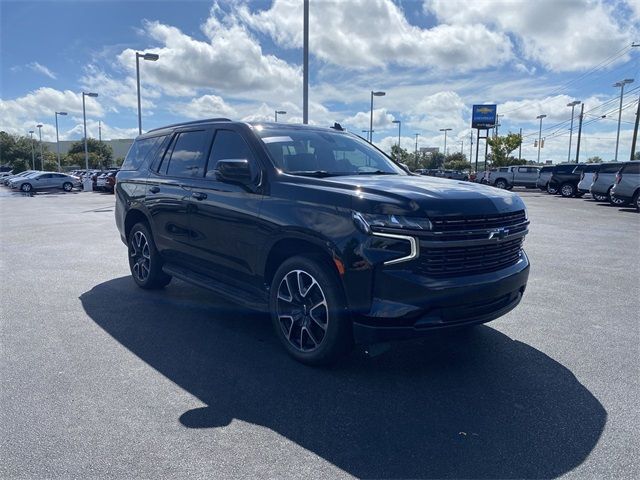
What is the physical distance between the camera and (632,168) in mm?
19203

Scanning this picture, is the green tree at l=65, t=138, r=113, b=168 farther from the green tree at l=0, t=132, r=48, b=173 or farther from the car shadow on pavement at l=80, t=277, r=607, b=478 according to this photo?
the car shadow on pavement at l=80, t=277, r=607, b=478

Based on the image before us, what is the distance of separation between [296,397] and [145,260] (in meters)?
3.66

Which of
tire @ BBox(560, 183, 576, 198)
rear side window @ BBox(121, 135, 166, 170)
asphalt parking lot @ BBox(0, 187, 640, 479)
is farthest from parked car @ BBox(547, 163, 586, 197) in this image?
rear side window @ BBox(121, 135, 166, 170)

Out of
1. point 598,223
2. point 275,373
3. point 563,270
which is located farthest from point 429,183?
point 598,223

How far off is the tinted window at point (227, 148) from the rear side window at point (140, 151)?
54.5 inches

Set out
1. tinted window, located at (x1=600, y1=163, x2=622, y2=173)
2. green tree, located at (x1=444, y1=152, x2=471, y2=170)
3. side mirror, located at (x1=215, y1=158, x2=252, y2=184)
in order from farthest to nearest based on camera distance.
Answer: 1. green tree, located at (x1=444, y1=152, x2=471, y2=170)
2. tinted window, located at (x1=600, y1=163, x2=622, y2=173)
3. side mirror, located at (x1=215, y1=158, x2=252, y2=184)

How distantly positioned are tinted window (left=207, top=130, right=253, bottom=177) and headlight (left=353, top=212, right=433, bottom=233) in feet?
5.13

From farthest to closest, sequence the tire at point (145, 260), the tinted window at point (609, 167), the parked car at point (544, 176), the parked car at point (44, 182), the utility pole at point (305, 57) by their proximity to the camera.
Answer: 1. the parked car at point (44, 182)
2. the parked car at point (544, 176)
3. the tinted window at point (609, 167)
4. the utility pole at point (305, 57)
5. the tire at point (145, 260)

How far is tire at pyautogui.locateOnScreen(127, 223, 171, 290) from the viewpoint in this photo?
6.21m

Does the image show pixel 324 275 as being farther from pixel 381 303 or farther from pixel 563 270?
pixel 563 270

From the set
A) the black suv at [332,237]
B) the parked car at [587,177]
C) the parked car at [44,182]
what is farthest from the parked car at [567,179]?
the parked car at [44,182]

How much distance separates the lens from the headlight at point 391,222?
3418 millimetres

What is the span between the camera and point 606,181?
2298 cm

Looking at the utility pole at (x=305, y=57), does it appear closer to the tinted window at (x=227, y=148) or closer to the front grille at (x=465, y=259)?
the tinted window at (x=227, y=148)
